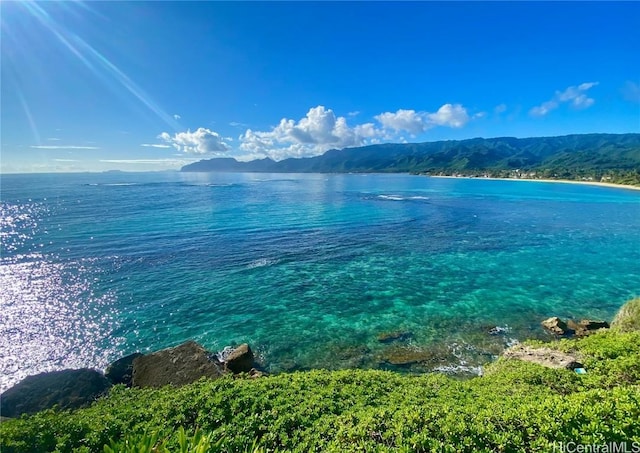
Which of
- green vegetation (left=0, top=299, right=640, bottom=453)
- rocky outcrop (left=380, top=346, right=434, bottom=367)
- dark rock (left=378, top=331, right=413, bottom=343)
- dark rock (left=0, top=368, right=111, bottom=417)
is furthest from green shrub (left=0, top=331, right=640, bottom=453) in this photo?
dark rock (left=378, top=331, right=413, bottom=343)

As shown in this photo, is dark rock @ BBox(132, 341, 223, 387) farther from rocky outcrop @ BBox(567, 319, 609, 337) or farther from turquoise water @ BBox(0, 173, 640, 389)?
rocky outcrop @ BBox(567, 319, 609, 337)

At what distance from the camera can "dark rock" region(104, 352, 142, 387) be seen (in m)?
14.9

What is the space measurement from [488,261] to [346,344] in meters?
23.6

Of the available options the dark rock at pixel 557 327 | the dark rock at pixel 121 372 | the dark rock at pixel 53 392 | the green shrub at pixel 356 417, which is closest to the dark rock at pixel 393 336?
the green shrub at pixel 356 417

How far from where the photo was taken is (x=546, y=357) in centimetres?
1348

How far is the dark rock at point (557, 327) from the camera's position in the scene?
19172 millimetres

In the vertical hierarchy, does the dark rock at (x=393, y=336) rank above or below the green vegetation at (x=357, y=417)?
below

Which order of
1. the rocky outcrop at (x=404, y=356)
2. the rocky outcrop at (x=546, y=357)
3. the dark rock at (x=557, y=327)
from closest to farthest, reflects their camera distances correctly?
the rocky outcrop at (x=546, y=357) < the rocky outcrop at (x=404, y=356) < the dark rock at (x=557, y=327)

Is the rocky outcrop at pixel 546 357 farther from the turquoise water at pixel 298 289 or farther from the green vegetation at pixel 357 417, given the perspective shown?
the turquoise water at pixel 298 289

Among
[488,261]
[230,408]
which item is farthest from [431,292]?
[230,408]

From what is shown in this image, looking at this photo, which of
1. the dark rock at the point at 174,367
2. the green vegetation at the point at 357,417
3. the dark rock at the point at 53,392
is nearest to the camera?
the green vegetation at the point at 357,417

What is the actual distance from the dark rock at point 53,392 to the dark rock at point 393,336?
49.3 ft

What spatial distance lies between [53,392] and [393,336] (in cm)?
1770

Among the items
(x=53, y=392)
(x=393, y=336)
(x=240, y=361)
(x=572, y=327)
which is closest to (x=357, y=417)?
Answer: (x=240, y=361)
